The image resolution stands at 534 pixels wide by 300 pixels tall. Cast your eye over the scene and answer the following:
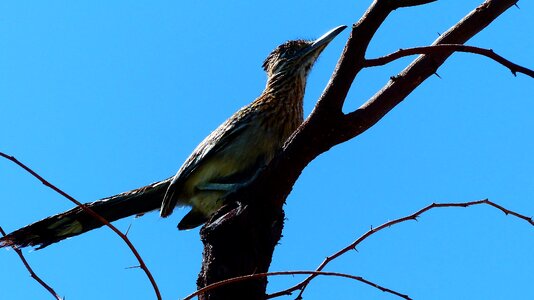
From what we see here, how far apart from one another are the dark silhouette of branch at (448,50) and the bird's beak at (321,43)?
8.53 feet

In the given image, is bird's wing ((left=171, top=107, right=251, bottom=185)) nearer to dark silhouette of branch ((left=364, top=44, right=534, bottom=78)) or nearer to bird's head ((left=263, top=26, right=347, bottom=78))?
bird's head ((left=263, top=26, right=347, bottom=78))

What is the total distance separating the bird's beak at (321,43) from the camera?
5.75 m

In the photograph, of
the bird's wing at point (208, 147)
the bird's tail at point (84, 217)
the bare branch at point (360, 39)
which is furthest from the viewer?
the bird's wing at point (208, 147)

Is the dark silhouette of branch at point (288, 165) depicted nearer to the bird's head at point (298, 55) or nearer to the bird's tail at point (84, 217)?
the bird's tail at point (84, 217)

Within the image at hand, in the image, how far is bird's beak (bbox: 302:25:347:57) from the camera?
5754 mm

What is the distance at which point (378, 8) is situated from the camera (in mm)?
3162

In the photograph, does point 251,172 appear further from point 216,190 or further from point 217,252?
point 217,252

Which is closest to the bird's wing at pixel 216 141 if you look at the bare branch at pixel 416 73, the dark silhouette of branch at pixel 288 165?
the dark silhouette of branch at pixel 288 165

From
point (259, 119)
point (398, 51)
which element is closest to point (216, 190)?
point (259, 119)

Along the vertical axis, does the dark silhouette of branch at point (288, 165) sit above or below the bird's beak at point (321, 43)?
below

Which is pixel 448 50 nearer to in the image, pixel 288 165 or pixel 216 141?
pixel 288 165

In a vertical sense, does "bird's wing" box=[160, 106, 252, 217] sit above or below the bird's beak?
below

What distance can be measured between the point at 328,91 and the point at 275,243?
680 millimetres

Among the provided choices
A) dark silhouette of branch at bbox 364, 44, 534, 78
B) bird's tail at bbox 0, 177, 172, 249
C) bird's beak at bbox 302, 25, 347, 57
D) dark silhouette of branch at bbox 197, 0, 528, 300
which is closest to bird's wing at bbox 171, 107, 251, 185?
bird's tail at bbox 0, 177, 172, 249
